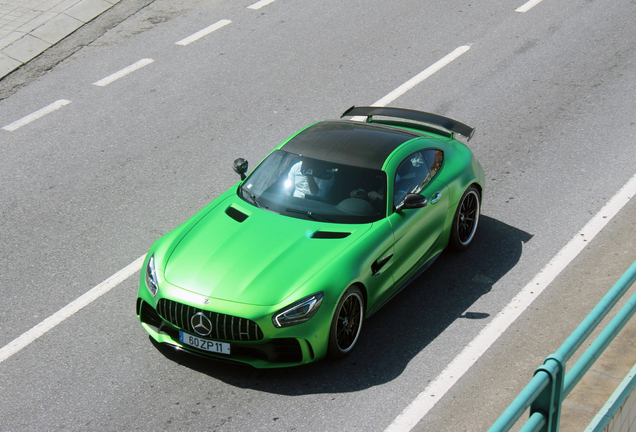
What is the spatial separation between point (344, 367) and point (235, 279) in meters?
1.14

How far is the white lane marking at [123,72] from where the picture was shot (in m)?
11.3

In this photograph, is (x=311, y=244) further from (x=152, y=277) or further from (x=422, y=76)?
(x=422, y=76)

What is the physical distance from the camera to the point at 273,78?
11344 mm

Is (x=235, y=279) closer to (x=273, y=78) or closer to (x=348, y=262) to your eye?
(x=348, y=262)

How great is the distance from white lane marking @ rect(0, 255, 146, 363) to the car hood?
1.16 meters

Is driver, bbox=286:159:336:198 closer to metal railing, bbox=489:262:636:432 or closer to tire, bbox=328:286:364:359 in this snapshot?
tire, bbox=328:286:364:359

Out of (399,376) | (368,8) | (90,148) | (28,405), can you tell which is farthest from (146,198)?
(368,8)

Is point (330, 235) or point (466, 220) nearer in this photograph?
point (330, 235)

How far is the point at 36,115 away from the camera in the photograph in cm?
1047

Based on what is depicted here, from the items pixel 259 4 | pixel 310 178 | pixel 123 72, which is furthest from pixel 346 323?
pixel 259 4

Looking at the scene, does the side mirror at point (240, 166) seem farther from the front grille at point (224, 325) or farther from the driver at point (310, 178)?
the front grille at point (224, 325)

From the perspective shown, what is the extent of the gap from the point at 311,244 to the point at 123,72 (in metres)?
6.61

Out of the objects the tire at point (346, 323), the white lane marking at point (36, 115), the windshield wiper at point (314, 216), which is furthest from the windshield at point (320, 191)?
the white lane marking at point (36, 115)

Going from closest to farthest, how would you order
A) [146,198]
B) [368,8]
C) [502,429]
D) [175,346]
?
1. [502,429]
2. [175,346]
3. [146,198]
4. [368,8]
